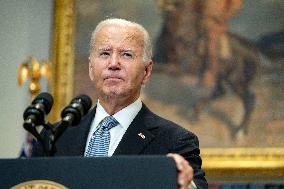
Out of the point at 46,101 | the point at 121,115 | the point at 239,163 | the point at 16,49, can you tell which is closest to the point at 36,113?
the point at 46,101

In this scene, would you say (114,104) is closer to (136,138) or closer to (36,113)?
(136,138)

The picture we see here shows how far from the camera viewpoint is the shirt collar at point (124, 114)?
399 cm

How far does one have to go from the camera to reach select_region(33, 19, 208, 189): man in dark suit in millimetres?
3795

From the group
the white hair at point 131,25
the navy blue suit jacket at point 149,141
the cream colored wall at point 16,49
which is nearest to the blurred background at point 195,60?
the cream colored wall at point 16,49

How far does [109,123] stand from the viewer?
3988mm

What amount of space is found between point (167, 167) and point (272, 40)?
6.59 meters

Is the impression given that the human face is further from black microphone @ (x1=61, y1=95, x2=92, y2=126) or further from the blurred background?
the blurred background

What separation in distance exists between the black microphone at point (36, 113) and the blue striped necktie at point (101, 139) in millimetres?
491

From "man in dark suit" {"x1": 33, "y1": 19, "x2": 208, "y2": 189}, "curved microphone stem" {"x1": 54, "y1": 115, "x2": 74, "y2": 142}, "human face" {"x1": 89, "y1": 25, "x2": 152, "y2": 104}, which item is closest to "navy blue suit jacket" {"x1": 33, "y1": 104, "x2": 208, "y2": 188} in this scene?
"man in dark suit" {"x1": 33, "y1": 19, "x2": 208, "y2": 189}

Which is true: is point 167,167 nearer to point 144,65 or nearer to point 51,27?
point 144,65

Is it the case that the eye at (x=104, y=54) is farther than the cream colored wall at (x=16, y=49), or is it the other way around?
the cream colored wall at (x=16, y=49)

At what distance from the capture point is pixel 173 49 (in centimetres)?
965

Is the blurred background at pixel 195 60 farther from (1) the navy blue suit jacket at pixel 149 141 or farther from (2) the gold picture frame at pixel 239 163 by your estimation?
(1) the navy blue suit jacket at pixel 149 141

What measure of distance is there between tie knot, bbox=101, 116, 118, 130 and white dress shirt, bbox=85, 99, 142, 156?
16 mm
